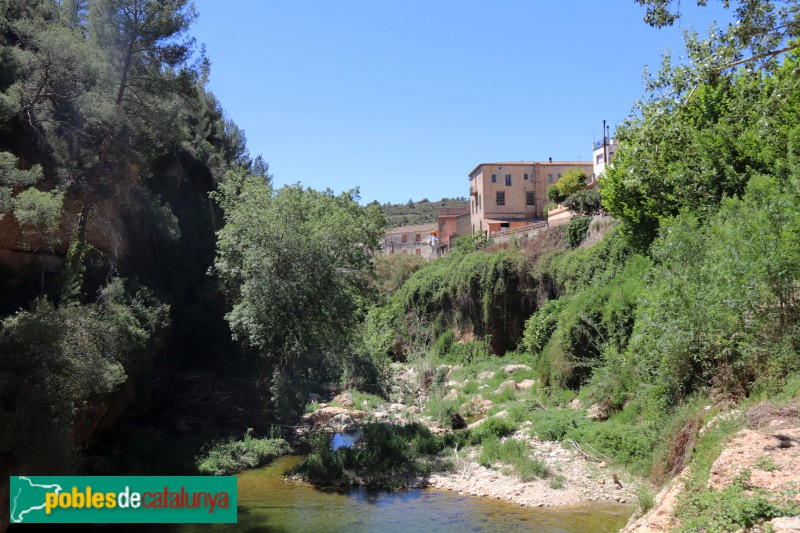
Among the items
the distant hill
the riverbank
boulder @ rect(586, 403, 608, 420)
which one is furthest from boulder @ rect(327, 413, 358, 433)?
the distant hill

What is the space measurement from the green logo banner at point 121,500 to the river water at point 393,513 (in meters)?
0.54

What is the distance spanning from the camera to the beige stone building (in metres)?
60.9

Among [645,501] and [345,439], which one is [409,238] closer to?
[345,439]

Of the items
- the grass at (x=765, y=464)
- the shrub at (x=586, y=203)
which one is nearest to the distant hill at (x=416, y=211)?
the shrub at (x=586, y=203)

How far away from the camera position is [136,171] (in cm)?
2170

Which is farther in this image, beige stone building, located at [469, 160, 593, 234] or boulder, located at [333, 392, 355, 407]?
beige stone building, located at [469, 160, 593, 234]

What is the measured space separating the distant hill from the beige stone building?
34.9 meters

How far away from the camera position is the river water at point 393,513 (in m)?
13.4

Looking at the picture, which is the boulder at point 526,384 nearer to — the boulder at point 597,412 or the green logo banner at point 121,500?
the boulder at point 597,412

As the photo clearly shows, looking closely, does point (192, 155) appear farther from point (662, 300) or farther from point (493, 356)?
point (662, 300)

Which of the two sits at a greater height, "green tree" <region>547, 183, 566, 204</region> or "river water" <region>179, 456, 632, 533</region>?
"green tree" <region>547, 183, 566, 204</region>

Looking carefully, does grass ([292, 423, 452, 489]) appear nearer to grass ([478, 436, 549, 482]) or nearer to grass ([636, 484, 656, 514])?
grass ([478, 436, 549, 482])

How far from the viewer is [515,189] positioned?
61.6 m

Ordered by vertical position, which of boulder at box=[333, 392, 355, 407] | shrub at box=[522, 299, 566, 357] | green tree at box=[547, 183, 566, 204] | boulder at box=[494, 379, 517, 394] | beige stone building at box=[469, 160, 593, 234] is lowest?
boulder at box=[333, 392, 355, 407]
